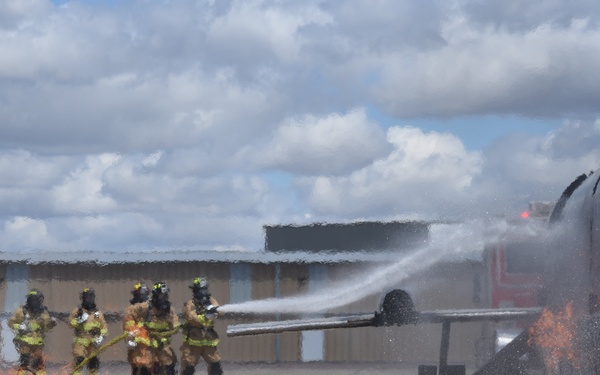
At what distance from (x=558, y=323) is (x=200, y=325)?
27.9 feet

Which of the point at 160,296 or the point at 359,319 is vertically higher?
the point at 160,296

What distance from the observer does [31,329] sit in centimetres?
1803

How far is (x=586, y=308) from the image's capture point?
8703 mm

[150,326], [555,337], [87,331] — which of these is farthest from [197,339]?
[555,337]

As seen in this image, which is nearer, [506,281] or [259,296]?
[506,281]

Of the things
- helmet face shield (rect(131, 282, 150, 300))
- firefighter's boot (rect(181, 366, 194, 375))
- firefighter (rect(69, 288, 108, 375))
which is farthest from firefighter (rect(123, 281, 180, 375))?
firefighter (rect(69, 288, 108, 375))

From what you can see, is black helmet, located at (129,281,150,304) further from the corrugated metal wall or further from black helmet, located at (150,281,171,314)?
the corrugated metal wall

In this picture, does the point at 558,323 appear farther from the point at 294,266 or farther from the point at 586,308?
the point at 294,266

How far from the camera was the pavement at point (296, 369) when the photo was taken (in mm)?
24141

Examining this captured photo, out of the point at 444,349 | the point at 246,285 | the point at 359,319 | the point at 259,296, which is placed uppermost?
the point at 246,285

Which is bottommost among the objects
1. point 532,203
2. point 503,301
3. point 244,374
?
point 244,374

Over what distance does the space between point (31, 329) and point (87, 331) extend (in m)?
0.93

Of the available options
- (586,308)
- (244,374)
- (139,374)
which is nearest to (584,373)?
(586,308)

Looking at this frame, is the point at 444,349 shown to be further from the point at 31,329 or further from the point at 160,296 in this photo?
the point at 31,329
